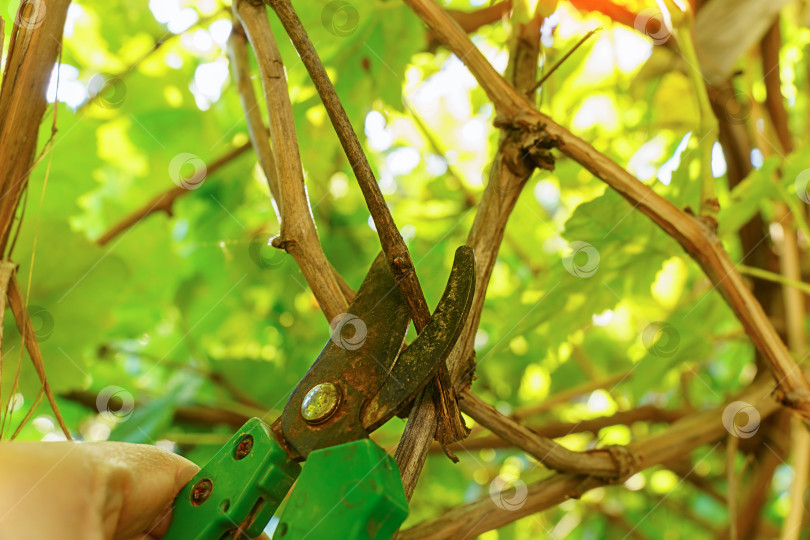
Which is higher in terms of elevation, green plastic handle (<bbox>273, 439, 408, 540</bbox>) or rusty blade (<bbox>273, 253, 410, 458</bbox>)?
rusty blade (<bbox>273, 253, 410, 458</bbox>)

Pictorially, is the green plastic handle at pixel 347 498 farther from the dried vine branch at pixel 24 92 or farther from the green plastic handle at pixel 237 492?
the dried vine branch at pixel 24 92

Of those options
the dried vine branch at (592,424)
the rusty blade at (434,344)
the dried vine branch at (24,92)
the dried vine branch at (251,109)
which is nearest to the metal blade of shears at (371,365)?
the rusty blade at (434,344)

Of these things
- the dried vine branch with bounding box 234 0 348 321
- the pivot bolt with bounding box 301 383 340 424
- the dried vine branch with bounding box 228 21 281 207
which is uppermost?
the dried vine branch with bounding box 228 21 281 207

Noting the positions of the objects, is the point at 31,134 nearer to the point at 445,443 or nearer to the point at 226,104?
the point at 445,443

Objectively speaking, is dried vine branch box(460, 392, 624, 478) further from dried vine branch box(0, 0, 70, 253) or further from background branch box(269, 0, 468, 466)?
dried vine branch box(0, 0, 70, 253)

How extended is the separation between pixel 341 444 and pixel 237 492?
0.24 ft

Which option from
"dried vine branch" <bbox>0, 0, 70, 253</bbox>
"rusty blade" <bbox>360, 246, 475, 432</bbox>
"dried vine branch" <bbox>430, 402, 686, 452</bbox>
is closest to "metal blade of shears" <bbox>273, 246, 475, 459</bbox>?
"rusty blade" <bbox>360, 246, 475, 432</bbox>

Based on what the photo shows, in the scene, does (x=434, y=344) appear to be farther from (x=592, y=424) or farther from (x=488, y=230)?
(x=592, y=424)

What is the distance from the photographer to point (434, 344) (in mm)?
369

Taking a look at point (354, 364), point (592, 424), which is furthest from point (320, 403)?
point (592, 424)

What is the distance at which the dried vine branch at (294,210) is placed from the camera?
0.42 metres

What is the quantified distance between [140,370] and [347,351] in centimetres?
91

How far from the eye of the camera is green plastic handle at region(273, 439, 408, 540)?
341mm

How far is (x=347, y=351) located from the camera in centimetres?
44
